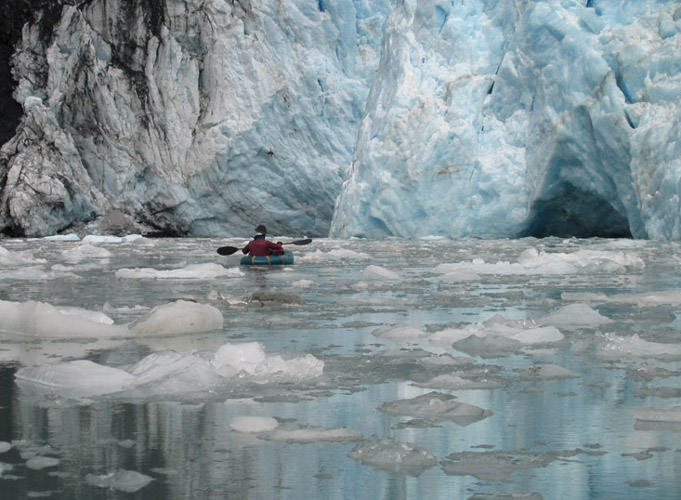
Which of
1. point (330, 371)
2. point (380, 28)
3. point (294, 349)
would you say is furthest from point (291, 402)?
point (380, 28)

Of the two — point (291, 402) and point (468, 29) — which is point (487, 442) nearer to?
point (291, 402)

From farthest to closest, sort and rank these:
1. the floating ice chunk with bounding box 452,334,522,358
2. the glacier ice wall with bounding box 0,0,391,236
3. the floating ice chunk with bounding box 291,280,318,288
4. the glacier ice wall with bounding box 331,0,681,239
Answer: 1. the glacier ice wall with bounding box 0,0,391,236
2. the glacier ice wall with bounding box 331,0,681,239
3. the floating ice chunk with bounding box 291,280,318,288
4. the floating ice chunk with bounding box 452,334,522,358

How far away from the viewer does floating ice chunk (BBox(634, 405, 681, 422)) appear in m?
2.03

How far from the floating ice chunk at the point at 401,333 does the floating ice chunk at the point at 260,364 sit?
728 mm

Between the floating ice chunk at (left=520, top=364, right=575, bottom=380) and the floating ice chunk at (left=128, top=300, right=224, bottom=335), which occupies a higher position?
the floating ice chunk at (left=128, top=300, right=224, bottom=335)

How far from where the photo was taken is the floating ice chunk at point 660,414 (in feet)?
6.64

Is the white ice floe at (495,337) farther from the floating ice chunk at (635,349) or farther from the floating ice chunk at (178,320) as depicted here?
the floating ice chunk at (178,320)

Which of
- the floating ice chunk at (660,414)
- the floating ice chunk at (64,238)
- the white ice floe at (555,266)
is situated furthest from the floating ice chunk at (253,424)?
the floating ice chunk at (64,238)

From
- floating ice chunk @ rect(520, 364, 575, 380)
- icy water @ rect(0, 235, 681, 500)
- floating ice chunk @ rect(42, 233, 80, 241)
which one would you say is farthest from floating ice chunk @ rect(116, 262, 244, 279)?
floating ice chunk @ rect(42, 233, 80, 241)

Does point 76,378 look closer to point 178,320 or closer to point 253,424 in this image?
point 253,424

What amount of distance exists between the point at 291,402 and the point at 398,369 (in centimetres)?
58

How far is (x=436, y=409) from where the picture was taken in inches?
84.6

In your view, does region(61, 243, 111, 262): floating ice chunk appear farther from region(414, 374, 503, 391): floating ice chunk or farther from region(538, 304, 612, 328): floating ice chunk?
region(414, 374, 503, 391): floating ice chunk

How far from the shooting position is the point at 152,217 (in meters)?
20.6
